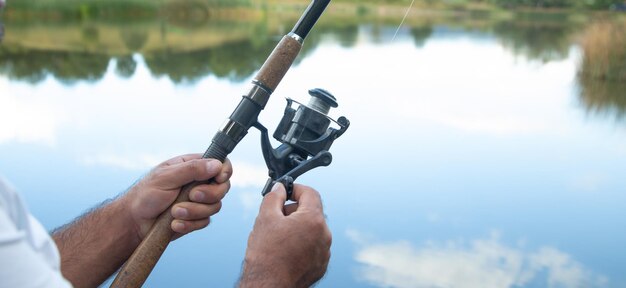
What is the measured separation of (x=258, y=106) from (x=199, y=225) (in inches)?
8.8

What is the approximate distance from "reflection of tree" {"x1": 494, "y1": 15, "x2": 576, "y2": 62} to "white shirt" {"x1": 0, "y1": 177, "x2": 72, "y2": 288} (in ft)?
37.8

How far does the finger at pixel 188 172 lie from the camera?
1058mm

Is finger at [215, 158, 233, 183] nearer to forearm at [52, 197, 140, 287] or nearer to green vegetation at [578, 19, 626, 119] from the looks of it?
forearm at [52, 197, 140, 287]

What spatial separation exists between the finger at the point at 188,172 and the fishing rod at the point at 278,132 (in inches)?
0.6

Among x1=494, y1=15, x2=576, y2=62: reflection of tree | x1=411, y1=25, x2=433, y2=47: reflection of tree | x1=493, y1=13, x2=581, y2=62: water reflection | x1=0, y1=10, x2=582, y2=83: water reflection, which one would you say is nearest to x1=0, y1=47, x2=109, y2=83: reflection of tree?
x1=0, y1=10, x2=582, y2=83: water reflection

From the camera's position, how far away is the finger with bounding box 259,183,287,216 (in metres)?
0.96

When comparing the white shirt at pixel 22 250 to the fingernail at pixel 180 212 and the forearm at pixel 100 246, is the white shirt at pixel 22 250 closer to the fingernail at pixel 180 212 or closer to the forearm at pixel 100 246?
the fingernail at pixel 180 212

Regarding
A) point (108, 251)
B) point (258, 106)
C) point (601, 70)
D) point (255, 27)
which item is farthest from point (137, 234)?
point (255, 27)

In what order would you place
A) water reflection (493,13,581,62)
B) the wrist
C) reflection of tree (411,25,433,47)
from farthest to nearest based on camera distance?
1. water reflection (493,13,581,62)
2. reflection of tree (411,25,433,47)
3. the wrist

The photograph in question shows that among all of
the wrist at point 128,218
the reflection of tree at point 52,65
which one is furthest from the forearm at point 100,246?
the reflection of tree at point 52,65

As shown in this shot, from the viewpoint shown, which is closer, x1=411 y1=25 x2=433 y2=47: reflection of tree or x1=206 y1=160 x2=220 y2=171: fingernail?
x1=206 y1=160 x2=220 y2=171: fingernail

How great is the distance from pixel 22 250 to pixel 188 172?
51 centimetres

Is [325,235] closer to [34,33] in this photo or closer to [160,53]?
[160,53]

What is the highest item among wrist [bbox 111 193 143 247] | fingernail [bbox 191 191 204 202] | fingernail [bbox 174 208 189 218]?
fingernail [bbox 191 191 204 202]
